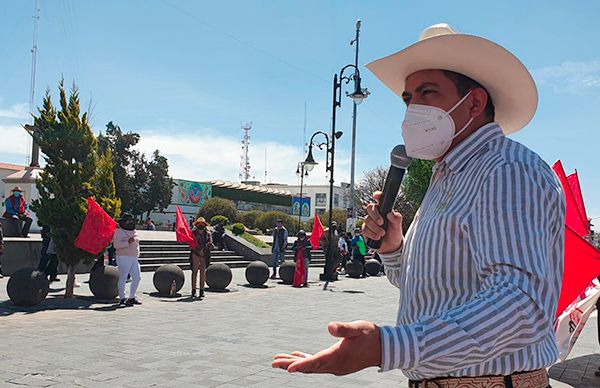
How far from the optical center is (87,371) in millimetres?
6223

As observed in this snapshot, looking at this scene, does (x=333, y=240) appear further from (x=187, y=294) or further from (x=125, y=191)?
(x=125, y=191)

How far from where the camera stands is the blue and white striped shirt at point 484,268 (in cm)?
128

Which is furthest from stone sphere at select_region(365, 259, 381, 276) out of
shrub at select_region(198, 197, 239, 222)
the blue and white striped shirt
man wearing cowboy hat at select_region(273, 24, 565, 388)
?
shrub at select_region(198, 197, 239, 222)

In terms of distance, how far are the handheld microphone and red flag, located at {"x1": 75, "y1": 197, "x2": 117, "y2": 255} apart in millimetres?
10300

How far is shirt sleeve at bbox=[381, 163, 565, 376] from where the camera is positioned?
4.19 ft

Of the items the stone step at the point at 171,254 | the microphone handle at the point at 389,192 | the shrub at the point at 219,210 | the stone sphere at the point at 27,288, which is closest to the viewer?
the microphone handle at the point at 389,192

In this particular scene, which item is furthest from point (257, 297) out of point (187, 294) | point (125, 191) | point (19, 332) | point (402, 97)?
point (125, 191)

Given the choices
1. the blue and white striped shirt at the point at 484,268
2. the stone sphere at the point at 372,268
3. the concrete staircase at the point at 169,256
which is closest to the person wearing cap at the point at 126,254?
the concrete staircase at the point at 169,256

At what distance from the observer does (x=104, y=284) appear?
12.2m

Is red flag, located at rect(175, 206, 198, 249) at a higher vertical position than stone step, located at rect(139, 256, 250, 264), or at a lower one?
higher

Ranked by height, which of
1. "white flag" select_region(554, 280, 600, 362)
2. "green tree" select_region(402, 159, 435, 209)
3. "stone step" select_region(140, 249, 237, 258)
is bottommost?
"stone step" select_region(140, 249, 237, 258)

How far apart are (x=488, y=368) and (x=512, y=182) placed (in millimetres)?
539

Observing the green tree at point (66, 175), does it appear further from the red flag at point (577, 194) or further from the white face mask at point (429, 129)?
the white face mask at point (429, 129)

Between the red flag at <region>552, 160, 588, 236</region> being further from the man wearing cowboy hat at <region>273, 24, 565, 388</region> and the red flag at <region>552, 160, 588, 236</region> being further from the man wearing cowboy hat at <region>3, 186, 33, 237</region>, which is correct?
the man wearing cowboy hat at <region>3, 186, 33, 237</region>
